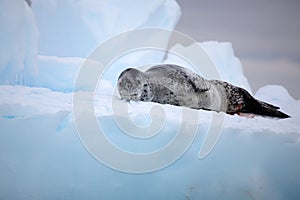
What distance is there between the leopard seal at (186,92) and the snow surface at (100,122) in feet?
0.16

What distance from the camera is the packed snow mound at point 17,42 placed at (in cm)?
198


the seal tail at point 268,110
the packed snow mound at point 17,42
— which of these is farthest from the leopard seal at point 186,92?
the packed snow mound at point 17,42

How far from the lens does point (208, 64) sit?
214 cm

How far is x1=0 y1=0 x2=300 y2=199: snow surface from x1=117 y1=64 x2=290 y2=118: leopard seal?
0.16 ft

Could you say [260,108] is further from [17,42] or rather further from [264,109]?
[17,42]

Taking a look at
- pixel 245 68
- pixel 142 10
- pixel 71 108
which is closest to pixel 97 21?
pixel 142 10

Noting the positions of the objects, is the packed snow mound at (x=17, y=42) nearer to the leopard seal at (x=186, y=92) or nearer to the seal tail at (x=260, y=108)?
the leopard seal at (x=186, y=92)

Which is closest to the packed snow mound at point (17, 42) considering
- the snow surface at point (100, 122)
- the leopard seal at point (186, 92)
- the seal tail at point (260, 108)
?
the snow surface at point (100, 122)

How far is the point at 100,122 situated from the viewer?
2.00 metres

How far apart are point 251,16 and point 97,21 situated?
0.93 meters

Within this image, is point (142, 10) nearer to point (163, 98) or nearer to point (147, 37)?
point (147, 37)

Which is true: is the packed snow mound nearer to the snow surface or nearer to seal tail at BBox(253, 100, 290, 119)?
the snow surface

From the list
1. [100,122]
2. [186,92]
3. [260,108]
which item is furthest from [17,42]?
[260,108]

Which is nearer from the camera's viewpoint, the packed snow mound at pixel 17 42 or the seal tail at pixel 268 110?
the packed snow mound at pixel 17 42
